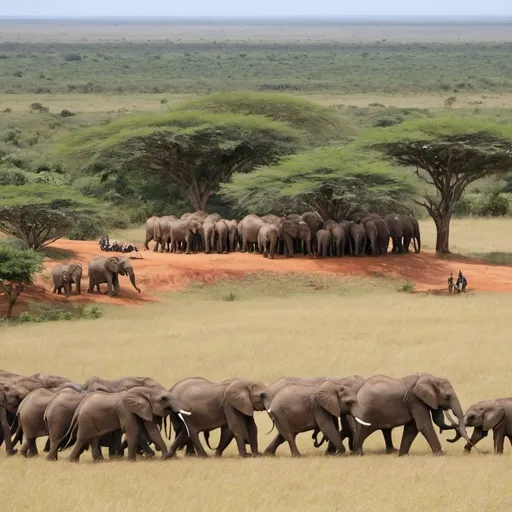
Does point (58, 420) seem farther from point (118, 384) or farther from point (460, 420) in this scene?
point (460, 420)

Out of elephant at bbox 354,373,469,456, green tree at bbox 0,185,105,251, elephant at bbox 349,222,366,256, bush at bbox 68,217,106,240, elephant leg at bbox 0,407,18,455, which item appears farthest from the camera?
bush at bbox 68,217,106,240

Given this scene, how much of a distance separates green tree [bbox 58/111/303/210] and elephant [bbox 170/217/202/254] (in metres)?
6.08

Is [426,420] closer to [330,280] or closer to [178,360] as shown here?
[178,360]

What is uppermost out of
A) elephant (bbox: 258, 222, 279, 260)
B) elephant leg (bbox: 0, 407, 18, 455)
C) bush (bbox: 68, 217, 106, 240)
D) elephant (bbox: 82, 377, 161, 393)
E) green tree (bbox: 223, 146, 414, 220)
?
elephant (bbox: 82, 377, 161, 393)

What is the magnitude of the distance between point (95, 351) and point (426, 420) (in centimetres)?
979

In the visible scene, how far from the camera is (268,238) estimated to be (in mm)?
40594

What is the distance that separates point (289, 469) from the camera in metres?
16.5

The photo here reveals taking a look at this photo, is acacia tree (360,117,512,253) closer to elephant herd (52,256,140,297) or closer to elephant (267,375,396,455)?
elephant herd (52,256,140,297)

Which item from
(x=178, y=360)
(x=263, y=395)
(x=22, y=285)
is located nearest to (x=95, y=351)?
(x=178, y=360)

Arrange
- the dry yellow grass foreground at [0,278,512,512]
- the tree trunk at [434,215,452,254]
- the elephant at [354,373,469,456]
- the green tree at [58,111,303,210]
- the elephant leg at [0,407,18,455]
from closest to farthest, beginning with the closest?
1. the dry yellow grass foreground at [0,278,512,512]
2. the elephant at [354,373,469,456]
3. the elephant leg at [0,407,18,455]
4. the tree trunk at [434,215,452,254]
5. the green tree at [58,111,303,210]

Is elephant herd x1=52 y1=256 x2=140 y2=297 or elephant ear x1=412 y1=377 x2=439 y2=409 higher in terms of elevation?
elephant ear x1=412 y1=377 x2=439 y2=409

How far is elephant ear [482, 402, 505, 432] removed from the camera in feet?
58.7

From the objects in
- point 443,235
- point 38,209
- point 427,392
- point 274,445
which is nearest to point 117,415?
point 274,445

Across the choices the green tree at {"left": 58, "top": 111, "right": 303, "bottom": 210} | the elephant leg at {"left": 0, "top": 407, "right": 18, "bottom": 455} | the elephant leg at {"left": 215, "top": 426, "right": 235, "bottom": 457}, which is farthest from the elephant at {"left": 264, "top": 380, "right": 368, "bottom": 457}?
Result: the green tree at {"left": 58, "top": 111, "right": 303, "bottom": 210}
